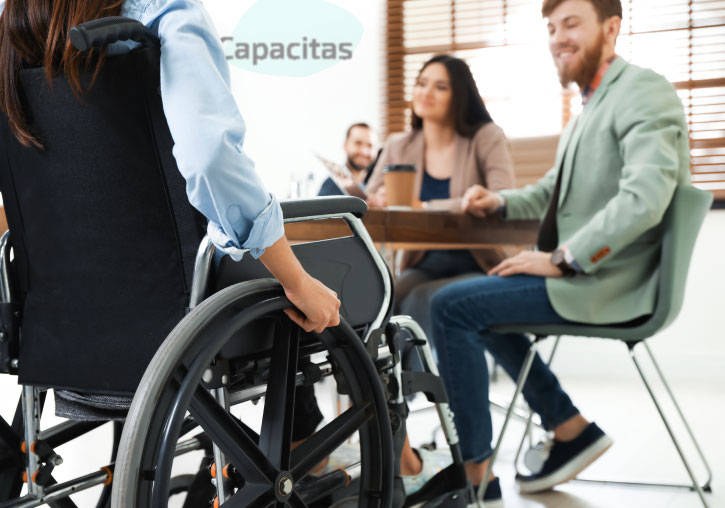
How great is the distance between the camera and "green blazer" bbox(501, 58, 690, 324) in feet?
5.30

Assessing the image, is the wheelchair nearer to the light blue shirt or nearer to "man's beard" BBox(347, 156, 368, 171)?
the light blue shirt

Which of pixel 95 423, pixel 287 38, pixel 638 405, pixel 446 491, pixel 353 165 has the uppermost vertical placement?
pixel 287 38

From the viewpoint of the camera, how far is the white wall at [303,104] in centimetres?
452

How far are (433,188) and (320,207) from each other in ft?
5.78

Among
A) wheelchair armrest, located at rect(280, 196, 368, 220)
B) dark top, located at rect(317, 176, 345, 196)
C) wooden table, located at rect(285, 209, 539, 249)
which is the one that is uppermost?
wheelchair armrest, located at rect(280, 196, 368, 220)

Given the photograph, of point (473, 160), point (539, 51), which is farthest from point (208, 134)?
point (539, 51)

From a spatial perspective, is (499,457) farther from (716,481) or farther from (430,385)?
(430,385)

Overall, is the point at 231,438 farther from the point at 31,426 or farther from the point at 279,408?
the point at 31,426

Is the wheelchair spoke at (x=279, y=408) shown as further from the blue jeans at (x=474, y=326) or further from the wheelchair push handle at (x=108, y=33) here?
the blue jeans at (x=474, y=326)

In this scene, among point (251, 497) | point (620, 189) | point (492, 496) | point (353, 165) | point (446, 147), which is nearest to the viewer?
point (251, 497)

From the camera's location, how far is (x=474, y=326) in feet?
5.77

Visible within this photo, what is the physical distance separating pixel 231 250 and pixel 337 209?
0.69ft

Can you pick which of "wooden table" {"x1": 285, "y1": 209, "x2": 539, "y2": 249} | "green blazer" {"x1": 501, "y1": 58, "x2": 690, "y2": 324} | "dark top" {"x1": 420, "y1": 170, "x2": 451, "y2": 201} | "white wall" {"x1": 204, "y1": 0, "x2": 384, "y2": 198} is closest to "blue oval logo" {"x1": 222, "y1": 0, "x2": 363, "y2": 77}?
"white wall" {"x1": 204, "y1": 0, "x2": 384, "y2": 198}

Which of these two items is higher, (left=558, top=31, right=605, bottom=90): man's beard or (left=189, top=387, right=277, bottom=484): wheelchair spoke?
(left=558, top=31, right=605, bottom=90): man's beard
